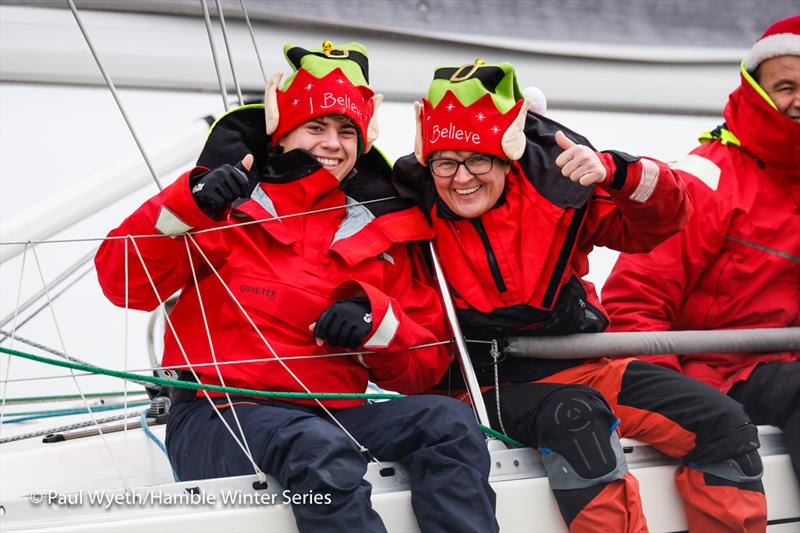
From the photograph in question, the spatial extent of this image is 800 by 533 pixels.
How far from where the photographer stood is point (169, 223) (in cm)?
176

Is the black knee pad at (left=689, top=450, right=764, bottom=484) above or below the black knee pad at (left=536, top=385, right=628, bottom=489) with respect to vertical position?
below

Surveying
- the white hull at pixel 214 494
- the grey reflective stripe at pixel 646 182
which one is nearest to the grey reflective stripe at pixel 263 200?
the white hull at pixel 214 494

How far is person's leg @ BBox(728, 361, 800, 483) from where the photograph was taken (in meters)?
2.00

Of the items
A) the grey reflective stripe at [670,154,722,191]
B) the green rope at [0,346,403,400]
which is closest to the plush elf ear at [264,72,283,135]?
the green rope at [0,346,403,400]

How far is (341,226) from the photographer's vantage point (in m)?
1.96

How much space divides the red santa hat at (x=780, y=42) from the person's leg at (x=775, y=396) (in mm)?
636

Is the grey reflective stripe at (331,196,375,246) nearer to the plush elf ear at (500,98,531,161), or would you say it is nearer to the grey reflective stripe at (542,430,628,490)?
the plush elf ear at (500,98,531,161)

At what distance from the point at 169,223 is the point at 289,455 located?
430mm

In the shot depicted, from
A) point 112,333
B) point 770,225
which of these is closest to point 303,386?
point 770,225

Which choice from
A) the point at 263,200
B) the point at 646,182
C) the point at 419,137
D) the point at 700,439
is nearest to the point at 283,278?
the point at 263,200

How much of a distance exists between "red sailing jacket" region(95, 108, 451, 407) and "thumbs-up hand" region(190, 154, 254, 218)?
1cm

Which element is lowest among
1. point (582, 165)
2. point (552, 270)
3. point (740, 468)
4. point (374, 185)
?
point (740, 468)

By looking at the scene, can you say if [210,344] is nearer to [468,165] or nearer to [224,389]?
[224,389]

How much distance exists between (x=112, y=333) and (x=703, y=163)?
1.60m
